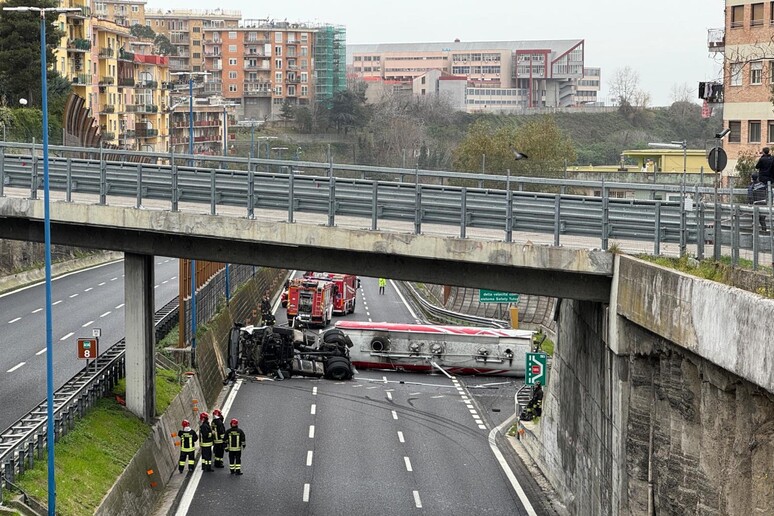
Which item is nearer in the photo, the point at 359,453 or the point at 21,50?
the point at 359,453

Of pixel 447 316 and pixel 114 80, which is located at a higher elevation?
pixel 114 80

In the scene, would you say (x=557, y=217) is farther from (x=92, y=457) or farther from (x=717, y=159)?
(x=92, y=457)

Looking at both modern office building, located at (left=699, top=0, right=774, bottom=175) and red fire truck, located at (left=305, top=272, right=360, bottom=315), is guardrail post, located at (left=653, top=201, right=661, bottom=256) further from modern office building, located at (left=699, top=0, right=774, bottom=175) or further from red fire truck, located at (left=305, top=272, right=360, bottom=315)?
red fire truck, located at (left=305, top=272, right=360, bottom=315)

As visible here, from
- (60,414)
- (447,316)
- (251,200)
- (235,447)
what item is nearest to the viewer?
(60,414)

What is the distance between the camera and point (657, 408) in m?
23.7

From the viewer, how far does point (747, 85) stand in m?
61.7

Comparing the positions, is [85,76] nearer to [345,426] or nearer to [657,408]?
[345,426]

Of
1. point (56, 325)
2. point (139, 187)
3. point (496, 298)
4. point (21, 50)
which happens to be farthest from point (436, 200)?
point (21, 50)

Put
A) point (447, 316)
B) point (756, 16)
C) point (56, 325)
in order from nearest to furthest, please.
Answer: point (56, 325), point (756, 16), point (447, 316)

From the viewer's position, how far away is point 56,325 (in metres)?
50.3

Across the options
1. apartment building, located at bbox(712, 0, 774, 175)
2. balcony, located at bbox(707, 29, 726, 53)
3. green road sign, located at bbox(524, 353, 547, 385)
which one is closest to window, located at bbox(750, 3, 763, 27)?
apartment building, located at bbox(712, 0, 774, 175)

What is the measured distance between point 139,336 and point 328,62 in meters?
142

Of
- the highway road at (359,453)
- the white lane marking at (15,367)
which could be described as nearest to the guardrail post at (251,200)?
the highway road at (359,453)

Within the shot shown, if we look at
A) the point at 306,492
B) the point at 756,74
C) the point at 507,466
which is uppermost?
the point at 756,74
